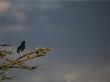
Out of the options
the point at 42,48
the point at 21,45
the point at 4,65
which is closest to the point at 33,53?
the point at 42,48

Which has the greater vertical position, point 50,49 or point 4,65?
point 50,49

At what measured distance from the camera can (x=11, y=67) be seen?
468 inches

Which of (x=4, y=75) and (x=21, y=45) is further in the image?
(x=21, y=45)

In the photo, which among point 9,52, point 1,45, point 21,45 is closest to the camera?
point 1,45

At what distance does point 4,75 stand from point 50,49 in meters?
2.51

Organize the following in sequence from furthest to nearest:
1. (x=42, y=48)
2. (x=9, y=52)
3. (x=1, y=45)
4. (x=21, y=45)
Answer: (x=21, y=45) → (x=42, y=48) → (x=9, y=52) → (x=1, y=45)

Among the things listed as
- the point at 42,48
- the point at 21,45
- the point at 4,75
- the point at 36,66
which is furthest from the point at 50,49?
the point at 21,45

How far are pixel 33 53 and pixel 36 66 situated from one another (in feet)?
2.89

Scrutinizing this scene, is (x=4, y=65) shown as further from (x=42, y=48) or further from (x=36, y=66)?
(x=42, y=48)

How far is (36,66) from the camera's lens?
474 inches

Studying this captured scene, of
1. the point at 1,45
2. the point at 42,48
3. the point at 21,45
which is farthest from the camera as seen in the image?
the point at 21,45

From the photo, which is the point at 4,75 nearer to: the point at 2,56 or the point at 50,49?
the point at 2,56

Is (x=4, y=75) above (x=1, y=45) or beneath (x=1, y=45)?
beneath

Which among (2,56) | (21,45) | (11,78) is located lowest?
(11,78)
